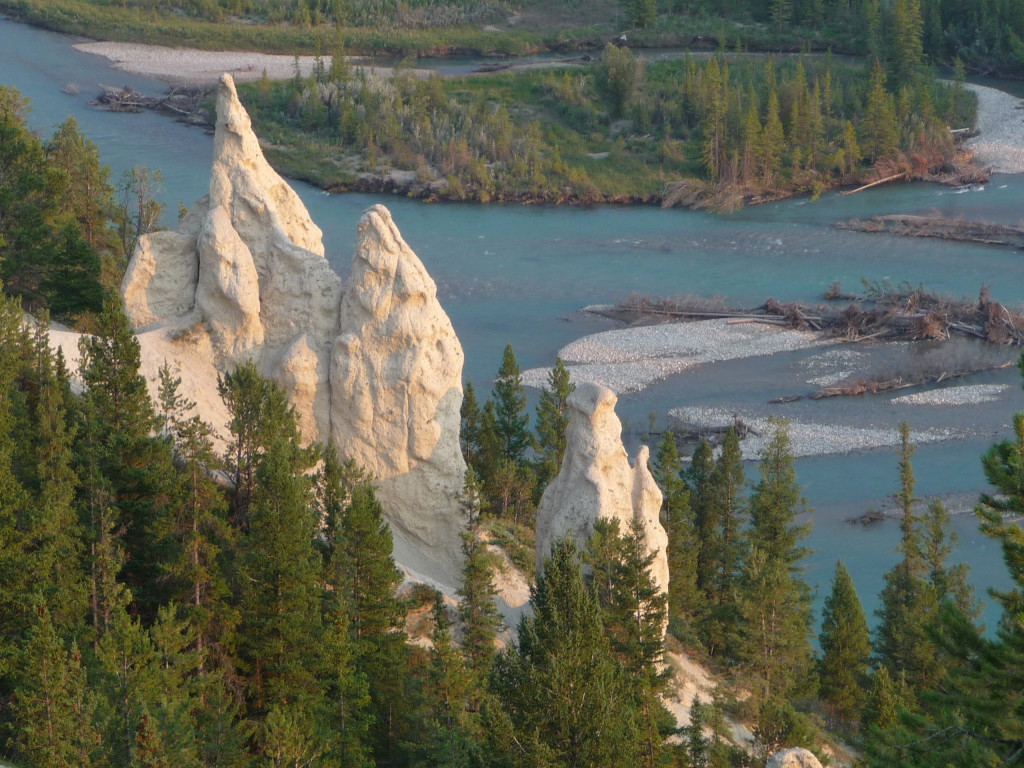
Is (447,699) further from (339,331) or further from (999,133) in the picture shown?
(999,133)

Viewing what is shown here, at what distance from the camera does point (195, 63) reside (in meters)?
127

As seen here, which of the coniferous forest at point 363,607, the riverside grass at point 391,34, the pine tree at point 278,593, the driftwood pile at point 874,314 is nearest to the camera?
the coniferous forest at point 363,607

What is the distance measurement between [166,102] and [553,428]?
74.1 meters

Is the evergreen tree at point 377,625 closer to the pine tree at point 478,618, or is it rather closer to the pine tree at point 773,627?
the pine tree at point 478,618

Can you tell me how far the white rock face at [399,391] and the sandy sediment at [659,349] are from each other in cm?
2944

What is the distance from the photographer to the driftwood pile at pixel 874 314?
73.6 m

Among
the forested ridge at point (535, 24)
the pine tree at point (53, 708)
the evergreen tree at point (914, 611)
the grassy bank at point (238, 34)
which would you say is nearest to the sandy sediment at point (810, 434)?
the evergreen tree at point (914, 611)

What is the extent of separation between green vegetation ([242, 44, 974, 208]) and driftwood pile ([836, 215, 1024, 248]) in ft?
30.8

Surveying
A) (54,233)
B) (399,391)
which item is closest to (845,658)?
(399,391)

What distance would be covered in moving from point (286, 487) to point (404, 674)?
186 inches

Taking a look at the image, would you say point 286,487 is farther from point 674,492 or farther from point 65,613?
point 674,492

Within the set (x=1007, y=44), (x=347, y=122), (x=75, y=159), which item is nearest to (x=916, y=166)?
(x=1007, y=44)

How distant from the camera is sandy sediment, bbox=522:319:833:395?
6900 cm

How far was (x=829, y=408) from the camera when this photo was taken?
6531 centimetres
